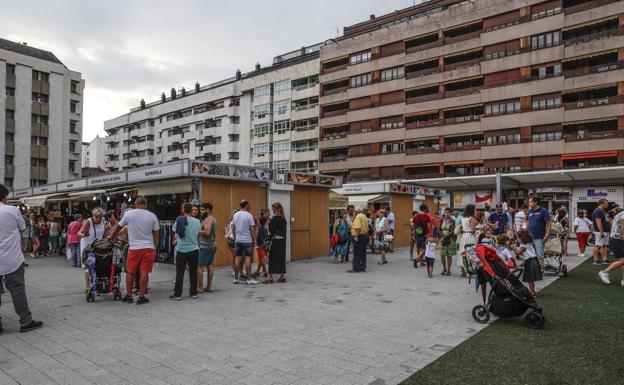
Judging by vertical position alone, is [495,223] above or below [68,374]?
above

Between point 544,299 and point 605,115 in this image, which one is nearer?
point 544,299

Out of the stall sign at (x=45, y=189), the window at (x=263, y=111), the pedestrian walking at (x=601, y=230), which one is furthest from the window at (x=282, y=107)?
the pedestrian walking at (x=601, y=230)

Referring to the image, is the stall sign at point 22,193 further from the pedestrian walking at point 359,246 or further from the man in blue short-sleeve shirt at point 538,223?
the man in blue short-sleeve shirt at point 538,223

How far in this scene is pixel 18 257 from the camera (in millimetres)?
6234

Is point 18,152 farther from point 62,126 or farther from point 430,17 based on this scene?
point 430,17

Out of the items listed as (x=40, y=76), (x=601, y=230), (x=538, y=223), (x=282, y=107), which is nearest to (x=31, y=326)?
(x=538, y=223)

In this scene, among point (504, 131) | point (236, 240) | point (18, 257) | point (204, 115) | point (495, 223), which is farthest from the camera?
point (204, 115)

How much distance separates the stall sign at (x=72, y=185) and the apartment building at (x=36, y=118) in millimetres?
33949

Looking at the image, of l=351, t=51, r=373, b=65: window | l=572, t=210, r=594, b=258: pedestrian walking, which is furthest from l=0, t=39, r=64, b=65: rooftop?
A: l=572, t=210, r=594, b=258: pedestrian walking

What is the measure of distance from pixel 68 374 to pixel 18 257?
2606mm

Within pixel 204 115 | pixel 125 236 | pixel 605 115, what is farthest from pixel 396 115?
pixel 125 236

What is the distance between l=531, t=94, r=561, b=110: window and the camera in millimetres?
39312

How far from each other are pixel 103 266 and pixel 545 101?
41.2m

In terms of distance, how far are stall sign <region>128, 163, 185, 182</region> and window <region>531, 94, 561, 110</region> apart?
3676 cm
